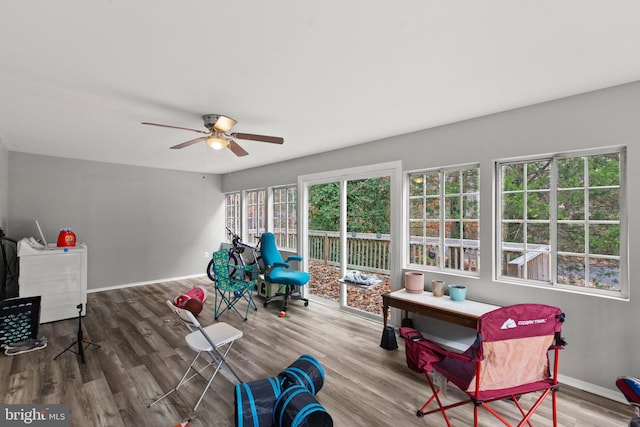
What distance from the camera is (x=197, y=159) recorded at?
17.2ft

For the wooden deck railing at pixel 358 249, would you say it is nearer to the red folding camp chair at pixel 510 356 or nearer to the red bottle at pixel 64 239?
the red folding camp chair at pixel 510 356

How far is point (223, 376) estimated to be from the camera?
2.60 m

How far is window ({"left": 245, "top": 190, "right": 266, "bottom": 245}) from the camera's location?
6.15 metres

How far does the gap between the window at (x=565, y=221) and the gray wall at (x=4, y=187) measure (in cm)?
662

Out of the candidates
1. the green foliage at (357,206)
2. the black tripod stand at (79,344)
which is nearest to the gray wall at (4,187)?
the black tripod stand at (79,344)

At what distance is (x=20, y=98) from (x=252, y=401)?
319 cm

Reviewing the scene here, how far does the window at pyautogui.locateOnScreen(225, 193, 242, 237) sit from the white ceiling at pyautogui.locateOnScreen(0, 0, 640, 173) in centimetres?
380

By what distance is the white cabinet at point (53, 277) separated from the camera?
3799mm

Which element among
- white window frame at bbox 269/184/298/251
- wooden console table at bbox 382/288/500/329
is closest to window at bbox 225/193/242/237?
white window frame at bbox 269/184/298/251

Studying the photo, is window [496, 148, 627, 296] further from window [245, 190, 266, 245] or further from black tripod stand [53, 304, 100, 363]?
window [245, 190, 266, 245]

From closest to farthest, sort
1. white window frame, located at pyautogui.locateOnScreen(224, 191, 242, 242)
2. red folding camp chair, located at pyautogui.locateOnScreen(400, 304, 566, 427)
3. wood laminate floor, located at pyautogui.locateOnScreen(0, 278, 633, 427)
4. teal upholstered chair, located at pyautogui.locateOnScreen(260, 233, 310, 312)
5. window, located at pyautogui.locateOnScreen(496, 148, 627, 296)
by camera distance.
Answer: red folding camp chair, located at pyautogui.locateOnScreen(400, 304, 566, 427) < wood laminate floor, located at pyautogui.locateOnScreen(0, 278, 633, 427) < window, located at pyautogui.locateOnScreen(496, 148, 627, 296) < teal upholstered chair, located at pyautogui.locateOnScreen(260, 233, 310, 312) < white window frame, located at pyautogui.locateOnScreen(224, 191, 242, 242)

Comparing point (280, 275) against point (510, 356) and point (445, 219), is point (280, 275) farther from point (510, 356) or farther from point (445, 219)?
point (510, 356)

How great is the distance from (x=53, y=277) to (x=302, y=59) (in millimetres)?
4651

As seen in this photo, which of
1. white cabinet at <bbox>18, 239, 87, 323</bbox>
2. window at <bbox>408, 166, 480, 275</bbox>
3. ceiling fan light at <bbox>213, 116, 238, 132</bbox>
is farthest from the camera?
white cabinet at <bbox>18, 239, 87, 323</bbox>
